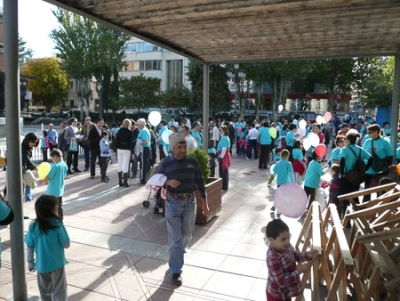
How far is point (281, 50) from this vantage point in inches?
288

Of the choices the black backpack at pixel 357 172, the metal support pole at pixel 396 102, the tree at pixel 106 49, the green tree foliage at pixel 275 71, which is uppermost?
the tree at pixel 106 49

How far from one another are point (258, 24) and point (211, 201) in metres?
3.12

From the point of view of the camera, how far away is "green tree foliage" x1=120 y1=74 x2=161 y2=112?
39.6 metres

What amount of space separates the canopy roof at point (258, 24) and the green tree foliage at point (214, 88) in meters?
30.0

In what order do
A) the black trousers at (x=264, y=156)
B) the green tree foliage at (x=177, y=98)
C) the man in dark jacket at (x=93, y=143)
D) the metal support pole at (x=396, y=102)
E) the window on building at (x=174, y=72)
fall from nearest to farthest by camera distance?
1. the metal support pole at (x=396, y=102)
2. the man in dark jacket at (x=93, y=143)
3. the black trousers at (x=264, y=156)
4. the green tree foliage at (x=177, y=98)
5. the window on building at (x=174, y=72)

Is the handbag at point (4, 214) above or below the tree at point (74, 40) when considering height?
below

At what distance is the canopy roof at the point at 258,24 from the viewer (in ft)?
14.8

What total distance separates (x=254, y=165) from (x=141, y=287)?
410 inches

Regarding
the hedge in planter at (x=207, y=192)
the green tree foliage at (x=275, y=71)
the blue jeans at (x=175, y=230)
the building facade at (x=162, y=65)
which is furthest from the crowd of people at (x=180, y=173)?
the building facade at (x=162, y=65)

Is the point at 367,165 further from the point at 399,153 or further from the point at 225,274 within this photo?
the point at 225,274

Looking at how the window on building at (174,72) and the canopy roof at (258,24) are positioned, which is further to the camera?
the window on building at (174,72)

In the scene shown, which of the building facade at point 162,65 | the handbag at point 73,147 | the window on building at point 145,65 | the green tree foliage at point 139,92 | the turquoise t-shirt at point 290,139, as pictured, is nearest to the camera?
the handbag at point 73,147

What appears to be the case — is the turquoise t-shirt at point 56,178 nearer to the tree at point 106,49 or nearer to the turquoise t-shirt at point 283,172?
the turquoise t-shirt at point 283,172

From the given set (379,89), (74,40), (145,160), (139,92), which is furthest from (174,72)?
(145,160)
